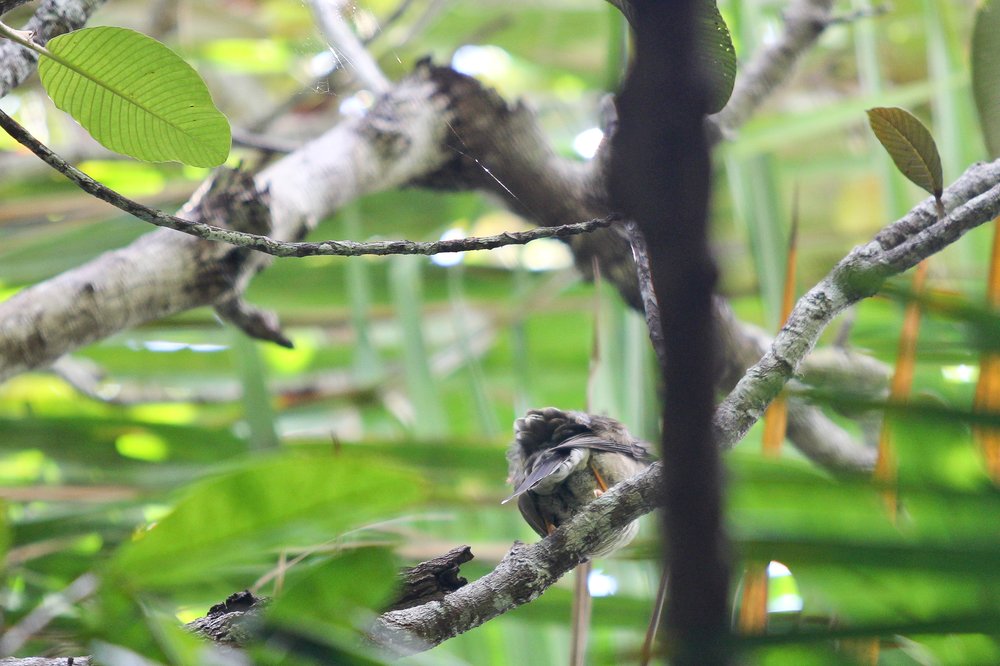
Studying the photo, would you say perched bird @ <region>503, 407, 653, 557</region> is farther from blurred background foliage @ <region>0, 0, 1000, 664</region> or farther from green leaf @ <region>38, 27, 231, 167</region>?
green leaf @ <region>38, 27, 231, 167</region>

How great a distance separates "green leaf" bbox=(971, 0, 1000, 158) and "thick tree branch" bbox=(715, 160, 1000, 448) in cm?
12

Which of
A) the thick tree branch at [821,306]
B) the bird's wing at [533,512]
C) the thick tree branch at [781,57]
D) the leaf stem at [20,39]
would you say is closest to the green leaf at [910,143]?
the thick tree branch at [821,306]

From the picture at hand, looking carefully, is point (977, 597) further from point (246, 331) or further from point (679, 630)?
point (246, 331)

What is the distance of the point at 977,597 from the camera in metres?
0.28

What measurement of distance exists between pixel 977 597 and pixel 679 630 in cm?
14

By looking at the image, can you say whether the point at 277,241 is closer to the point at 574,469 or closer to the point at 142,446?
the point at 574,469

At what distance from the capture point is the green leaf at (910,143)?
0.43m

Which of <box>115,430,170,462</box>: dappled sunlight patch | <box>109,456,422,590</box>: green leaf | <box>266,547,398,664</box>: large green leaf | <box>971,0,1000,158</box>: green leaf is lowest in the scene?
<box>115,430,170,462</box>: dappled sunlight patch

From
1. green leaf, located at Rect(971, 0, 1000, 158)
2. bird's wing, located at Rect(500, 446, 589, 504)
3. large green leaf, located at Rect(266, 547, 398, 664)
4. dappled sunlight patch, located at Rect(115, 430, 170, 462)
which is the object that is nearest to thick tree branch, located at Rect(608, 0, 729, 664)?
large green leaf, located at Rect(266, 547, 398, 664)

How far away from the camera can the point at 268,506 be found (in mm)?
400

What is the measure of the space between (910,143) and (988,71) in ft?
0.42

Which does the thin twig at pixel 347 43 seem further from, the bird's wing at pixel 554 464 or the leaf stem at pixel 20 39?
the bird's wing at pixel 554 464

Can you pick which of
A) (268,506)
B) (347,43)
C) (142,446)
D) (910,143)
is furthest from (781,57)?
(142,446)

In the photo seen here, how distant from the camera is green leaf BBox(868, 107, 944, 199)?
428 millimetres
